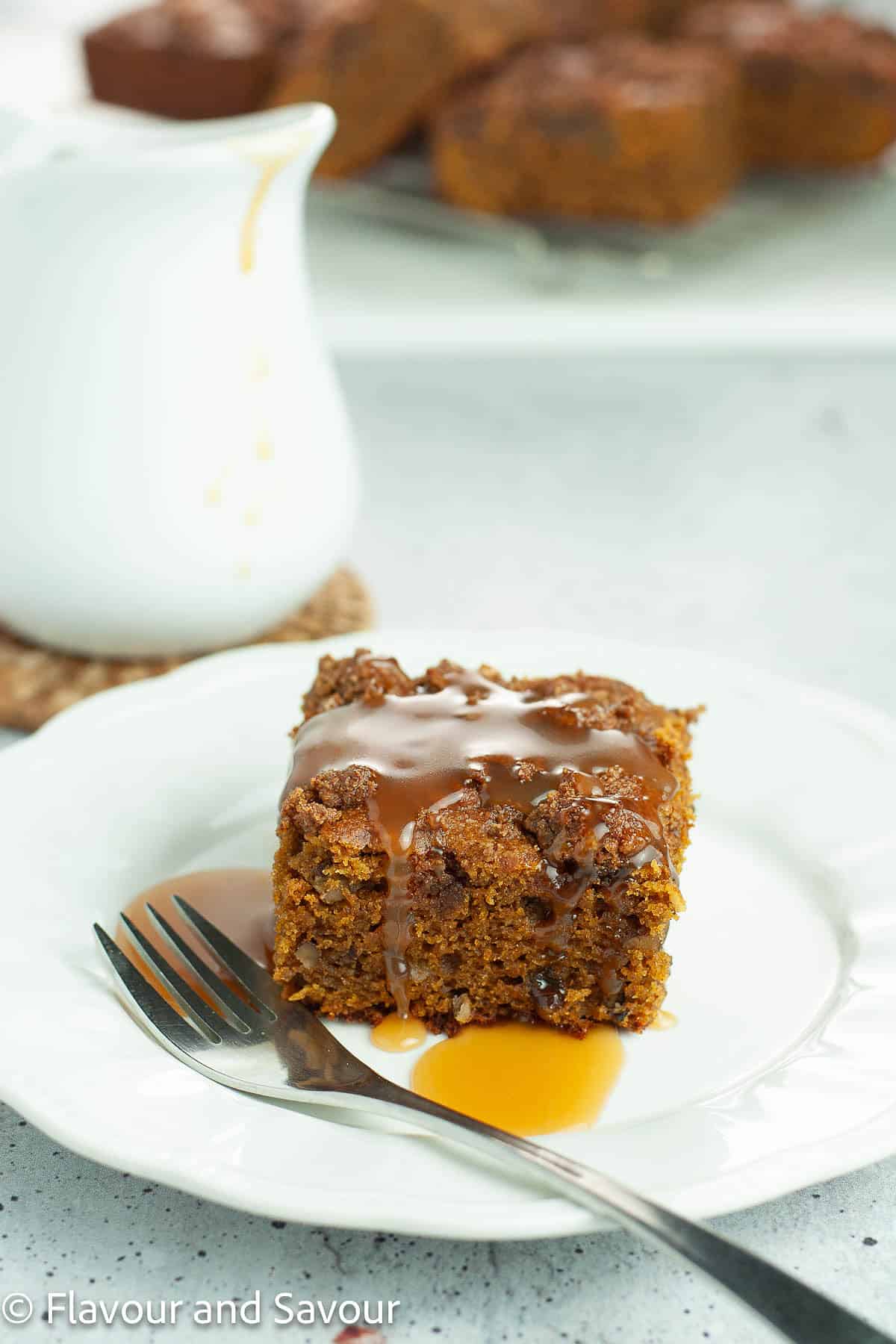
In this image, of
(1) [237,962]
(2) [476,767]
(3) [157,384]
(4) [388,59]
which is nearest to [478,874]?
(2) [476,767]

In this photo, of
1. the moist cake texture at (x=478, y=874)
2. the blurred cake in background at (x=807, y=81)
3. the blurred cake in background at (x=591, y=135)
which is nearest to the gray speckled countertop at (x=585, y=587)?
the moist cake texture at (x=478, y=874)

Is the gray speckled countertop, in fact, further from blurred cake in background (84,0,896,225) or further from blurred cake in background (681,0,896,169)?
blurred cake in background (681,0,896,169)

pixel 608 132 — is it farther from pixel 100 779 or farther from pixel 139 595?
pixel 100 779

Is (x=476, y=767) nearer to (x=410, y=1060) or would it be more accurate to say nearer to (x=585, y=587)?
(x=410, y=1060)

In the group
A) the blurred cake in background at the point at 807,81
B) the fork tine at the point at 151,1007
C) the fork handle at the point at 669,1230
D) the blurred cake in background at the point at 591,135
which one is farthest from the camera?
the blurred cake in background at the point at 807,81

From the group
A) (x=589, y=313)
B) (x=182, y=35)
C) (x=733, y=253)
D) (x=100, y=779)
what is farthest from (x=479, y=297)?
(x=100, y=779)

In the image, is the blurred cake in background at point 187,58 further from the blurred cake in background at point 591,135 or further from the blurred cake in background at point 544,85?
the blurred cake in background at point 591,135
